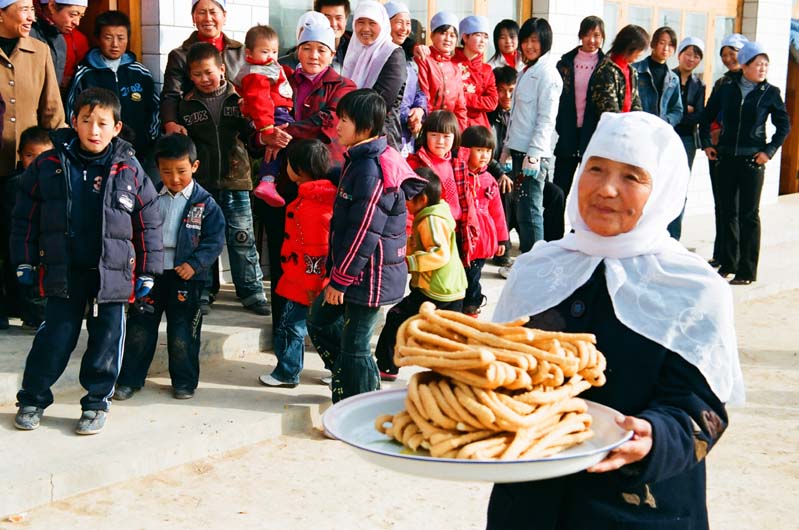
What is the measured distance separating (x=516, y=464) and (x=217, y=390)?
14.3 feet

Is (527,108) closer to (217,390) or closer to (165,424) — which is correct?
(217,390)

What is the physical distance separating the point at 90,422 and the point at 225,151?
2.46 meters

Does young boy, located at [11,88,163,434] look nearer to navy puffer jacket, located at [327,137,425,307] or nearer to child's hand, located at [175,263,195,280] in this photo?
child's hand, located at [175,263,195,280]

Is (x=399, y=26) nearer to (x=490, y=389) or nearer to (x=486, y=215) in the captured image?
(x=486, y=215)

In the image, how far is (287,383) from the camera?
6293 mm

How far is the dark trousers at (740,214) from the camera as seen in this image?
10039 millimetres

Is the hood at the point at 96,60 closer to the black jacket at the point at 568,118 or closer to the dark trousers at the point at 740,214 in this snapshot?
the black jacket at the point at 568,118

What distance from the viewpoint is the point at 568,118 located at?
30.9ft

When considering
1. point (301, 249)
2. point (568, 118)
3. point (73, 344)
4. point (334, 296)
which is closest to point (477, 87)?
point (568, 118)

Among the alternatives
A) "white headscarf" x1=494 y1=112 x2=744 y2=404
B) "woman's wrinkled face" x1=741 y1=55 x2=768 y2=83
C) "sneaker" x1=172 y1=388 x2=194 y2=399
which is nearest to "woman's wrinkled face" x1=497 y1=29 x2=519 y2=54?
"woman's wrinkled face" x1=741 y1=55 x2=768 y2=83

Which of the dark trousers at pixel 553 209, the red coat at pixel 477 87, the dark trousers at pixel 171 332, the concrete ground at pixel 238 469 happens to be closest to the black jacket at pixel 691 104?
the dark trousers at pixel 553 209

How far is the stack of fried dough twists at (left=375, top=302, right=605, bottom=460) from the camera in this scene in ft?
6.82

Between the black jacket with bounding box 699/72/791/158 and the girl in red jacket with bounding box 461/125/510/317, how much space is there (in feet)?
10.7

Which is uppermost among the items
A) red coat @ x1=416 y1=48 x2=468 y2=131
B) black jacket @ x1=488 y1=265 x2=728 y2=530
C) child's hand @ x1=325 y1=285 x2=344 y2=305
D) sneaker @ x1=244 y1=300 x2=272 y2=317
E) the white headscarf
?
red coat @ x1=416 y1=48 x2=468 y2=131
